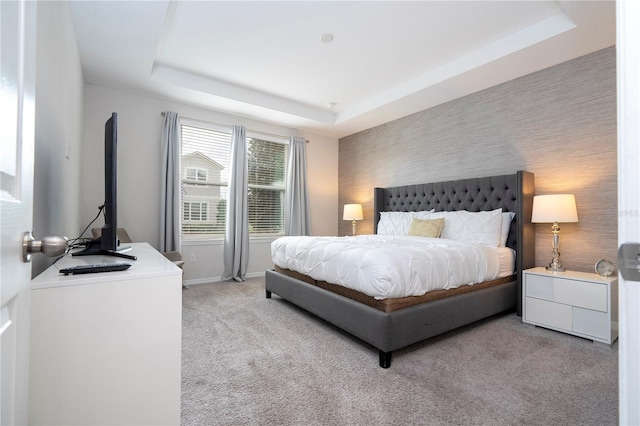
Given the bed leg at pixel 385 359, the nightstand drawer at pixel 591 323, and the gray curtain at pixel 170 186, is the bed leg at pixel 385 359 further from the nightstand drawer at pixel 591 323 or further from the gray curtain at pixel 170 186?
the gray curtain at pixel 170 186

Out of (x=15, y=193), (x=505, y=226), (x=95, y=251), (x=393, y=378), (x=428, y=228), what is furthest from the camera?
(x=428, y=228)

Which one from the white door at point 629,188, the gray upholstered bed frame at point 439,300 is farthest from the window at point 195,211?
the white door at point 629,188

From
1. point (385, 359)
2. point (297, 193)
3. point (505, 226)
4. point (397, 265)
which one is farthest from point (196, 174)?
point (505, 226)

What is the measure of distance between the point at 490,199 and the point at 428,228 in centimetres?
76

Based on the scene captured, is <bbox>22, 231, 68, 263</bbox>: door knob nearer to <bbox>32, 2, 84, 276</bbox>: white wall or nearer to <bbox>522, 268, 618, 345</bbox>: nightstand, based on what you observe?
<bbox>32, 2, 84, 276</bbox>: white wall

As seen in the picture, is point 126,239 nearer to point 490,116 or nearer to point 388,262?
point 388,262

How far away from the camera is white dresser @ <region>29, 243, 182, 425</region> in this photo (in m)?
0.92

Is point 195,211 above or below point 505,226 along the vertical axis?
above

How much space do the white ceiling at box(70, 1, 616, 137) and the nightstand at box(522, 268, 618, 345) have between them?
207cm

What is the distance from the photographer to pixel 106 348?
101cm

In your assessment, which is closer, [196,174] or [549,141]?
[549,141]

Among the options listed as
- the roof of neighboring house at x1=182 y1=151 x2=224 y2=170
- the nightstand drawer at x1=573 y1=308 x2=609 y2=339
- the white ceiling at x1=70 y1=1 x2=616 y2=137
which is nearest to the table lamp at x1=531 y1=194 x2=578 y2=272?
the nightstand drawer at x1=573 y1=308 x2=609 y2=339

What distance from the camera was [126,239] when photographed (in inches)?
140

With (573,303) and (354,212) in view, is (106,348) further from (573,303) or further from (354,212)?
(354,212)
